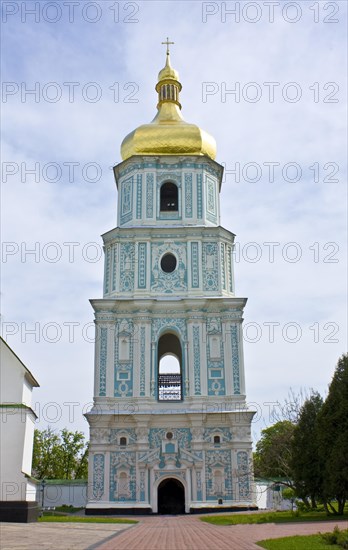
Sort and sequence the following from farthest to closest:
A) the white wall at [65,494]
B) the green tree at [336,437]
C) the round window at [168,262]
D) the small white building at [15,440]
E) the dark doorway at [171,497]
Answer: the white wall at [65,494] → the round window at [168,262] → the dark doorway at [171,497] → the small white building at [15,440] → the green tree at [336,437]

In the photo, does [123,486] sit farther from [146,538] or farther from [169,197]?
[169,197]

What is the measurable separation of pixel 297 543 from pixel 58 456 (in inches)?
1591

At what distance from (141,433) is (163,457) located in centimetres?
146

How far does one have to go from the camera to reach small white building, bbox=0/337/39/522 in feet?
61.5

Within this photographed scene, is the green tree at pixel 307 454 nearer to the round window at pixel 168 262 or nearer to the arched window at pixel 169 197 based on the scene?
the round window at pixel 168 262

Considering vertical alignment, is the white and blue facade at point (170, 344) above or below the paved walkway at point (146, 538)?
above

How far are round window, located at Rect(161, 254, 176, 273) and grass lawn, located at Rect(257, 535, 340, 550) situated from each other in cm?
1949

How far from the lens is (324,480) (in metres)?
19.6

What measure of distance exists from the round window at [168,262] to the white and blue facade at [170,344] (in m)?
0.06

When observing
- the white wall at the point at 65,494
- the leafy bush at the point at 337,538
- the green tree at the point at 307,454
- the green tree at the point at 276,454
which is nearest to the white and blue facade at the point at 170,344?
the green tree at the point at 276,454

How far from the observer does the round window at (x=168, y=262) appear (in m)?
31.2

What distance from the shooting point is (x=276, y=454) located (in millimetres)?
A: 34812

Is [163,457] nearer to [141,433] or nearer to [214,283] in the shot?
[141,433]

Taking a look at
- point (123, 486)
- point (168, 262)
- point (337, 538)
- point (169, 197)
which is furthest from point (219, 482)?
point (337, 538)
